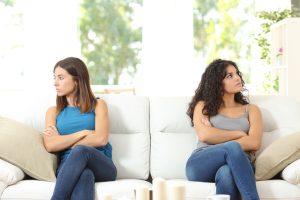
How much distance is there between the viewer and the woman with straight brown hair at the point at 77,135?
3.07m

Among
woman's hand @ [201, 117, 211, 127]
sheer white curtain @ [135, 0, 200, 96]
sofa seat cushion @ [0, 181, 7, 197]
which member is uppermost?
sheer white curtain @ [135, 0, 200, 96]

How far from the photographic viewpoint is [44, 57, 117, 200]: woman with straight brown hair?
3.07 m

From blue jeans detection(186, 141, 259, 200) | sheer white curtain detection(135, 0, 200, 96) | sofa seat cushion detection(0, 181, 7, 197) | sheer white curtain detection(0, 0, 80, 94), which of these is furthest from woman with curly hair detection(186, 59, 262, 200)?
sheer white curtain detection(0, 0, 80, 94)

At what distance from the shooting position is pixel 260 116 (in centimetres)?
360

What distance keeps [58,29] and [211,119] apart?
400cm

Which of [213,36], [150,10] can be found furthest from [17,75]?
[213,36]

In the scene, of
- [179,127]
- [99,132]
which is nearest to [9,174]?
[99,132]

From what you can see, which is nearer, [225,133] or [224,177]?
[224,177]

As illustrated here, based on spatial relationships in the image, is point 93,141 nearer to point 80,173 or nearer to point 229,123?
point 80,173

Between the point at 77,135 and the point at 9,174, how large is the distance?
0.48 m

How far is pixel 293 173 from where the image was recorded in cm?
319

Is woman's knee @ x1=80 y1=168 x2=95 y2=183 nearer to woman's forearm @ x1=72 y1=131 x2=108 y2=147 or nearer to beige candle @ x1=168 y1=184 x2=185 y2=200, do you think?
woman's forearm @ x1=72 y1=131 x2=108 y2=147

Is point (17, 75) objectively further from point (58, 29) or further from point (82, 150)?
point (82, 150)

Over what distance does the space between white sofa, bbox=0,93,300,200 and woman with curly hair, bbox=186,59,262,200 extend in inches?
5.3
